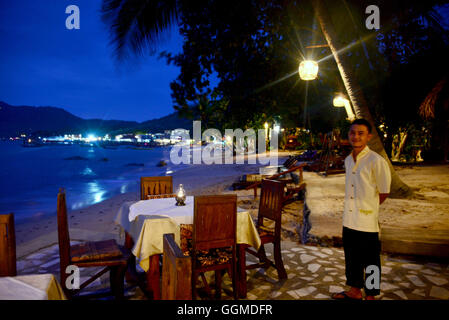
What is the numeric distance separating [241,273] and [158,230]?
1086 mm

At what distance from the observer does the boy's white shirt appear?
2.65m

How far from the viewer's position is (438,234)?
405 cm

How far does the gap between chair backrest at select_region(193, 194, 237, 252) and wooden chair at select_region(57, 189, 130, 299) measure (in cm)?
87

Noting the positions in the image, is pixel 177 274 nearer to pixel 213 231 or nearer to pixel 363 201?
pixel 213 231

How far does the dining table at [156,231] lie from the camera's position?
3.05 metres

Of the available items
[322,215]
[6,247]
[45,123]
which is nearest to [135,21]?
[6,247]

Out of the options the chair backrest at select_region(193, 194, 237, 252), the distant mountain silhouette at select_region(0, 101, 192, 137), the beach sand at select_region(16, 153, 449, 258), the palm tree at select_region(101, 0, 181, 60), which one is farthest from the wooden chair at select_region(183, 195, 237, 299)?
the distant mountain silhouette at select_region(0, 101, 192, 137)

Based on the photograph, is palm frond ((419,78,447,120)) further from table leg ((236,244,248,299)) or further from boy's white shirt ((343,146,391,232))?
table leg ((236,244,248,299))

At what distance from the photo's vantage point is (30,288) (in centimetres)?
151
